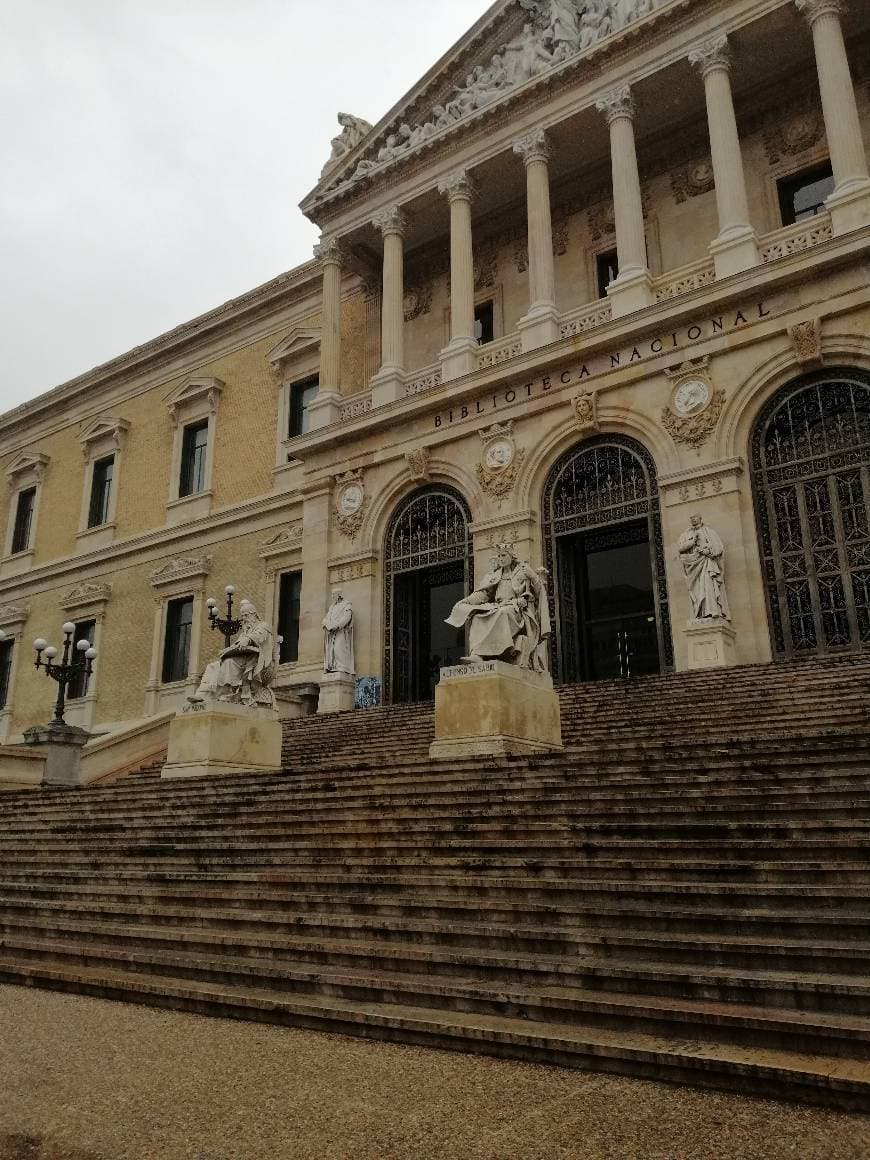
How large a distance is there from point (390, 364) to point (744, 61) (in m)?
8.68

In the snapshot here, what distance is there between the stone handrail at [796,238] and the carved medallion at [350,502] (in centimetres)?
873

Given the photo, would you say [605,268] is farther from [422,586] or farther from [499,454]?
[422,586]

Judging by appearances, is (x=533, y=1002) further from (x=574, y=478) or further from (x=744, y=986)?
(x=574, y=478)

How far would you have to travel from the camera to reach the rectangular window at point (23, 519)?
28844 mm

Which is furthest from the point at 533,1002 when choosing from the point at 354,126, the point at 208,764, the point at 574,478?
the point at 354,126

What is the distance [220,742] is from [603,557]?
8293mm

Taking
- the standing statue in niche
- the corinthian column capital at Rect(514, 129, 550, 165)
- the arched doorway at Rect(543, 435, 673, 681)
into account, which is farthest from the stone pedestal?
the corinthian column capital at Rect(514, 129, 550, 165)

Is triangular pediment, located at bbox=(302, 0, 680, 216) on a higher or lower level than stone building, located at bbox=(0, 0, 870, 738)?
higher

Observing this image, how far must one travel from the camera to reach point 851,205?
1380 cm

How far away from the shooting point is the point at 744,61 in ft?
53.6

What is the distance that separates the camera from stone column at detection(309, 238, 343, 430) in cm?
1970

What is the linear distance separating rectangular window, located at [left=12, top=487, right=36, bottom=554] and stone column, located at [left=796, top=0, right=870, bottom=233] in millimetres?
24644

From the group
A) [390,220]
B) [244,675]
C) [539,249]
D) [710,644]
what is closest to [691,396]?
[710,644]

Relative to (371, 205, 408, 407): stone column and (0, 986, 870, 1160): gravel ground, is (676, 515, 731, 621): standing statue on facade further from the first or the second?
(0, 986, 870, 1160): gravel ground
